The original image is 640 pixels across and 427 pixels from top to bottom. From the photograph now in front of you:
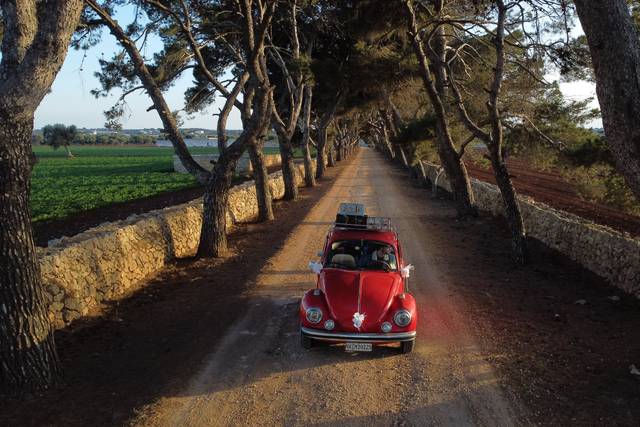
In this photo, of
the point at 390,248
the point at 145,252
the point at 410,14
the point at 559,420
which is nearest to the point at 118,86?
the point at 145,252

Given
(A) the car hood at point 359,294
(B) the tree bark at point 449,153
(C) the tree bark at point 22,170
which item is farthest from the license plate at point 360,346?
(B) the tree bark at point 449,153

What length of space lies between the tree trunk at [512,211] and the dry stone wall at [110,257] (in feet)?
28.0

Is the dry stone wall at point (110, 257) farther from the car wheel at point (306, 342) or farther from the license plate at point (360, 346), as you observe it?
the license plate at point (360, 346)

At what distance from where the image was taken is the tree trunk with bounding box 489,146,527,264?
1220 cm

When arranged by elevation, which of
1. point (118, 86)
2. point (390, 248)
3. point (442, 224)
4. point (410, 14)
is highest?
point (410, 14)

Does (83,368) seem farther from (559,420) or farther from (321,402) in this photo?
(559,420)

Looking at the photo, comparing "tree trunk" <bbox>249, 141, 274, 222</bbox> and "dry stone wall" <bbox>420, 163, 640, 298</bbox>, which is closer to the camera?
"dry stone wall" <bbox>420, 163, 640, 298</bbox>

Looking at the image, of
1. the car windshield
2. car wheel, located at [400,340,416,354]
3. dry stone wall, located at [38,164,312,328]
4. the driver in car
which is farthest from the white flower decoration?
dry stone wall, located at [38,164,312,328]

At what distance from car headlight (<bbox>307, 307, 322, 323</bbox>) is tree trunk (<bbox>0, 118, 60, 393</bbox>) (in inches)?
134

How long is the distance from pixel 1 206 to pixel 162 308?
4281 millimetres

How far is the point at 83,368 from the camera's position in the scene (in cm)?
686

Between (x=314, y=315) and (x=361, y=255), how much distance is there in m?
1.64

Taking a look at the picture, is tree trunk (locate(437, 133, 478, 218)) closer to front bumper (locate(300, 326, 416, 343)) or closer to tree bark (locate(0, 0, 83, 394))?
front bumper (locate(300, 326, 416, 343))

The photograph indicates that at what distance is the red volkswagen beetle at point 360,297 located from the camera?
272 inches
